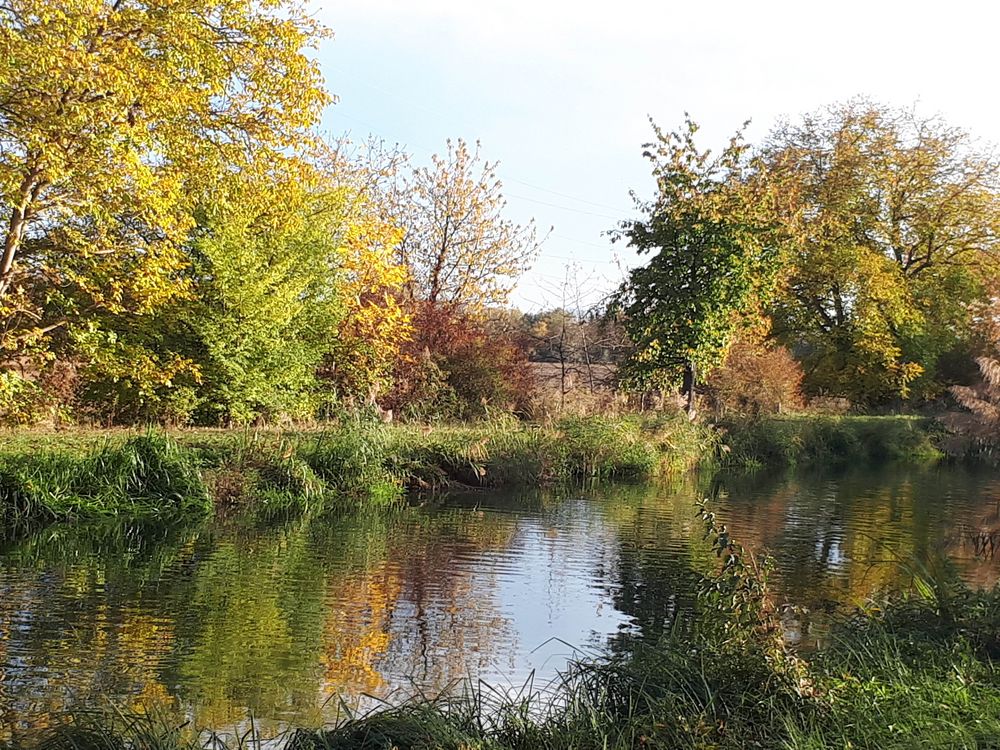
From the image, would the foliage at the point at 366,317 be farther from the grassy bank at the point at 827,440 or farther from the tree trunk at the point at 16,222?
the grassy bank at the point at 827,440

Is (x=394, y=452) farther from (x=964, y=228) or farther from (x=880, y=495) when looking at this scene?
(x=964, y=228)

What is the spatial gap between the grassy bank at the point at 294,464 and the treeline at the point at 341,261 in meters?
1.56

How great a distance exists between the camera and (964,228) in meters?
40.4

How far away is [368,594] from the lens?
35.1ft

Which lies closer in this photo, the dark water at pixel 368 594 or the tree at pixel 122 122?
the dark water at pixel 368 594

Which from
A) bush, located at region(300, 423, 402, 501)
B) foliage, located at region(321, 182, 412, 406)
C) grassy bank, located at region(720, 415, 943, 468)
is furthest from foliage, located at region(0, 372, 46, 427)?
grassy bank, located at region(720, 415, 943, 468)

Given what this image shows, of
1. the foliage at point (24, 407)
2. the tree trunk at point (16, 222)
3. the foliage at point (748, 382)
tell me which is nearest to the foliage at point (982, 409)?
the tree trunk at point (16, 222)

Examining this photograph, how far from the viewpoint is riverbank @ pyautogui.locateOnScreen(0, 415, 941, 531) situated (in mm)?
14195

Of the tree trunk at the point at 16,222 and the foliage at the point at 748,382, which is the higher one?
the tree trunk at the point at 16,222

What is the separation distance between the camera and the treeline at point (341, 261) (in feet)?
49.7

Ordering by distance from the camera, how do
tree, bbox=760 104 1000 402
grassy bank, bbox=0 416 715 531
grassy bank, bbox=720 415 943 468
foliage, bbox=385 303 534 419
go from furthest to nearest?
tree, bbox=760 104 1000 402 → grassy bank, bbox=720 415 943 468 → foliage, bbox=385 303 534 419 → grassy bank, bbox=0 416 715 531

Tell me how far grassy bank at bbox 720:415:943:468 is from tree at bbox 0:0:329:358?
16.0 m

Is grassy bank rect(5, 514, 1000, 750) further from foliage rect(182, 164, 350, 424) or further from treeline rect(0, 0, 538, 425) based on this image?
foliage rect(182, 164, 350, 424)

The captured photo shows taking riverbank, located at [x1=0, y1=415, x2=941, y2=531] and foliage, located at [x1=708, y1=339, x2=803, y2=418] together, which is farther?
foliage, located at [x1=708, y1=339, x2=803, y2=418]
